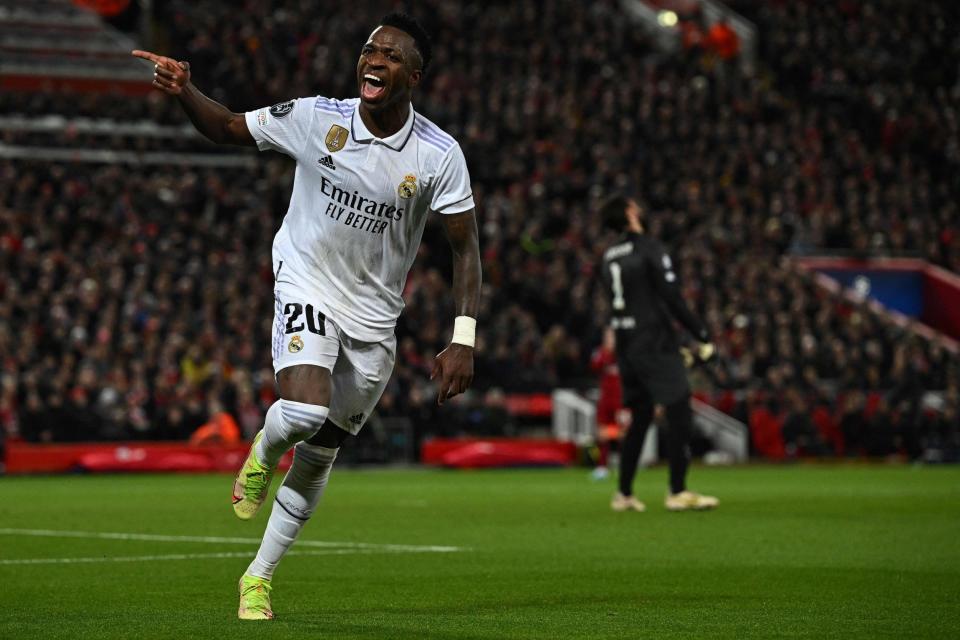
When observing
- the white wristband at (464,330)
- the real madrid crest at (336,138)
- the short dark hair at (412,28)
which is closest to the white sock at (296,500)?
the white wristband at (464,330)

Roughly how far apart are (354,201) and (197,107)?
844 millimetres

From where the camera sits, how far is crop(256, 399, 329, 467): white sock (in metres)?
6.84

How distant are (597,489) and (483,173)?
16911mm

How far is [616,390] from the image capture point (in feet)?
71.9

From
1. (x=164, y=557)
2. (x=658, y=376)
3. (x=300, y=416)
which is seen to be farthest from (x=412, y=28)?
(x=658, y=376)

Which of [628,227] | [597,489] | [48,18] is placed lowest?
[597,489]

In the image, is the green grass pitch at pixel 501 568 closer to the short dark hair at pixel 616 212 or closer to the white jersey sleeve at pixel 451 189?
the white jersey sleeve at pixel 451 189

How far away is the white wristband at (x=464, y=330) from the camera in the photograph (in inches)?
272

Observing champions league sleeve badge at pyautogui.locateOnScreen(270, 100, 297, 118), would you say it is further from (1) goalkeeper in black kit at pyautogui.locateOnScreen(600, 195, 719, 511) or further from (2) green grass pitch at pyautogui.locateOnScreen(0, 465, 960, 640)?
(1) goalkeeper in black kit at pyautogui.locateOnScreen(600, 195, 719, 511)

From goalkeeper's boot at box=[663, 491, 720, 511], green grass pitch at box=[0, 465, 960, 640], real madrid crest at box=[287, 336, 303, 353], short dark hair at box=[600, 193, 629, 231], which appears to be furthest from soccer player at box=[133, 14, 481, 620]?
goalkeeper's boot at box=[663, 491, 720, 511]

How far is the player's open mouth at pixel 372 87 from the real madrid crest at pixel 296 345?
1117 millimetres

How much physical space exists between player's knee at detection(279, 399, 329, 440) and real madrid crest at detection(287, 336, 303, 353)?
0.76 feet

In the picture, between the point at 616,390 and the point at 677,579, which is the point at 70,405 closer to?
the point at 616,390

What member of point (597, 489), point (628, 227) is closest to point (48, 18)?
point (597, 489)
